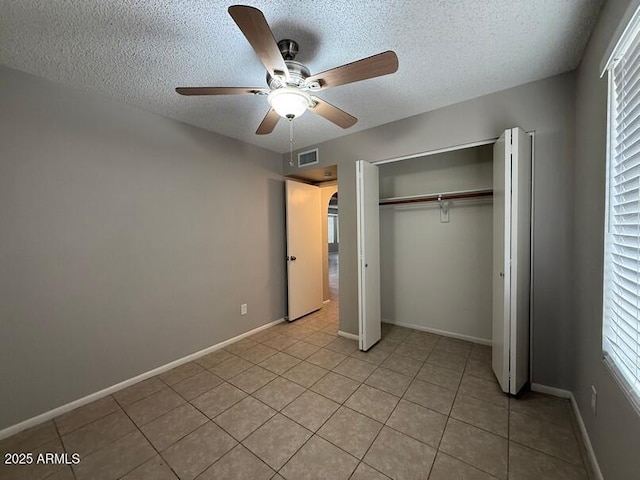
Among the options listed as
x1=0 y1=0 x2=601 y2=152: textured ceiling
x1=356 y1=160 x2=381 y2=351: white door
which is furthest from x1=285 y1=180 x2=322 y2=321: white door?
x1=0 y1=0 x2=601 y2=152: textured ceiling

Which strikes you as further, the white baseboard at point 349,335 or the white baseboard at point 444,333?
the white baseboard at point 349,335

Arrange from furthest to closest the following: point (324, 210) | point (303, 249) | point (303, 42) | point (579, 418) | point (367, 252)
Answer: point (324, 210) < point (303, 249) < point (367, 252) < point (579, 418) < point (303, 42)

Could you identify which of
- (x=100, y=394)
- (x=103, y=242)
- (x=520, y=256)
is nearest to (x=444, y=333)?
(x=520, y=256)

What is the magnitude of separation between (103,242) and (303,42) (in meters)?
2.13

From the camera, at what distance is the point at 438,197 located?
9.52ft

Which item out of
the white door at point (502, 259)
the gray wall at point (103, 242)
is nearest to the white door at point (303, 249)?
the gray wall at point (103, 242)

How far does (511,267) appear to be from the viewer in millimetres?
1807

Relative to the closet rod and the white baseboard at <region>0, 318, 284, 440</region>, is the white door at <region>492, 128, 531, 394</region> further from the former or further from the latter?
the white baseboard at <region>0, 318, 284, 440</region>

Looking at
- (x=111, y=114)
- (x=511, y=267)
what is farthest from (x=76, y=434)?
(x=511, y=267)

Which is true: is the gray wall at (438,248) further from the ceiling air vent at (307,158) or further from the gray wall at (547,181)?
the ceiling air vent at (307,158)

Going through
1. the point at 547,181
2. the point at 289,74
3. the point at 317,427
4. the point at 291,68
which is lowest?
the point at 317,427

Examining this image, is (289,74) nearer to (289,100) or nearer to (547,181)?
(289,100)

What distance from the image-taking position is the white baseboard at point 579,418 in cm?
127

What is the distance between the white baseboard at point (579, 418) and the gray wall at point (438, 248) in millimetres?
808
